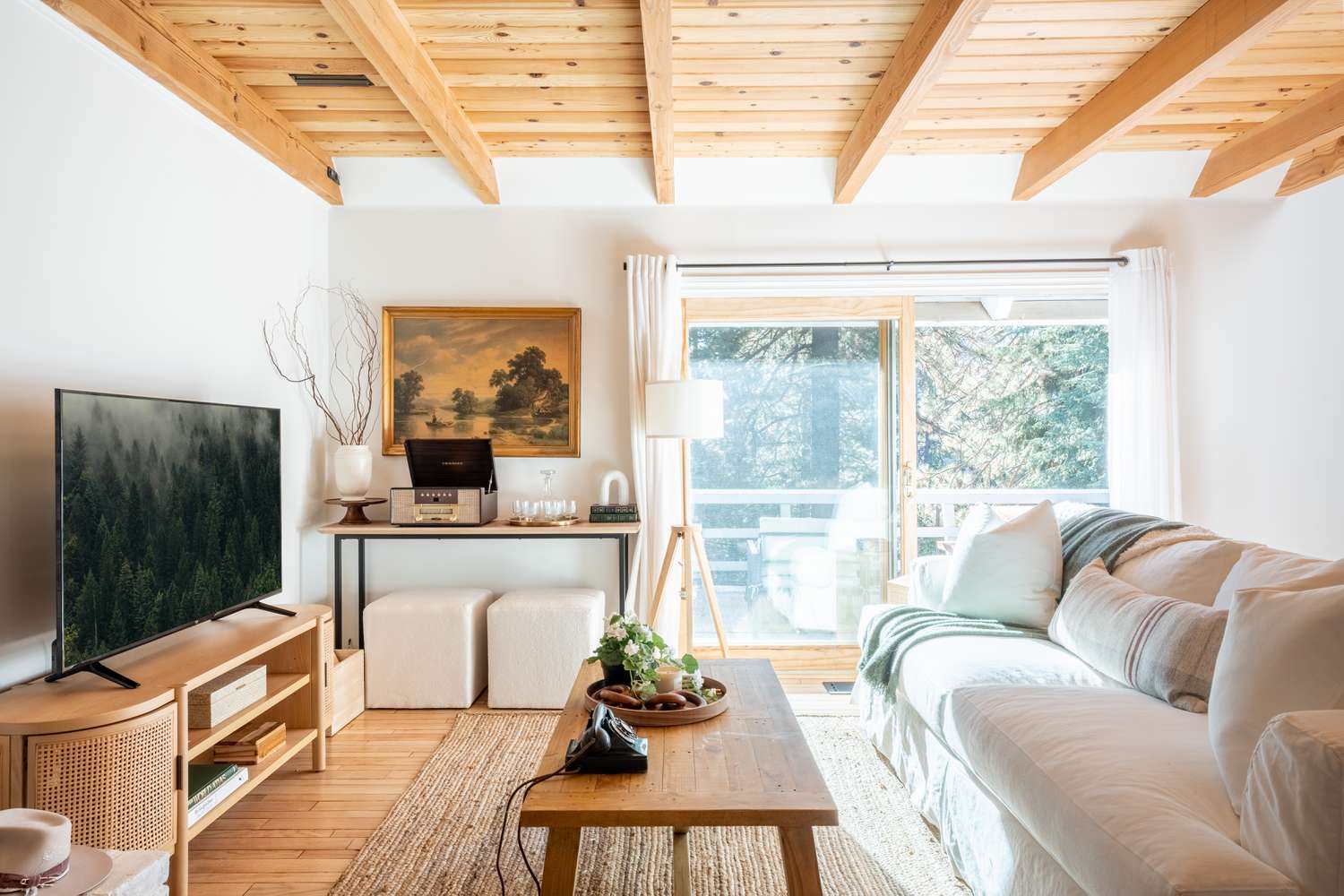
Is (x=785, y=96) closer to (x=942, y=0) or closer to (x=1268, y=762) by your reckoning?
(x=942, y=0)

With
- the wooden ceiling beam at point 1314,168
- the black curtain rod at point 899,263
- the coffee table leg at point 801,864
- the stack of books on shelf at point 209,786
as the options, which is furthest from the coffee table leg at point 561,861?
the wooden ceiling beam at point 1314,168

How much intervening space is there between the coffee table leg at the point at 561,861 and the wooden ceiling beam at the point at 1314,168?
441 cm

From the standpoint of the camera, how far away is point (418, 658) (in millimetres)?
3721

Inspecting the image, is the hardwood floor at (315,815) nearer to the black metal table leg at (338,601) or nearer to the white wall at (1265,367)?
the black metal table leg at (338,601)

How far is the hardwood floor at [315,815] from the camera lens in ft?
7.53

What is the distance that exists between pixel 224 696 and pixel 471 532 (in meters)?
1.46

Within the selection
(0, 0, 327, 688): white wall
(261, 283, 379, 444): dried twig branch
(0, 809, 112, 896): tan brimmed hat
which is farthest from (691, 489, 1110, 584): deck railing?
(0, 809, 112, 896): tan brimmed hat

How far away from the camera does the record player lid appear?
13.0 feet

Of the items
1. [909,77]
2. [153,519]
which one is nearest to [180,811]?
[153,519]

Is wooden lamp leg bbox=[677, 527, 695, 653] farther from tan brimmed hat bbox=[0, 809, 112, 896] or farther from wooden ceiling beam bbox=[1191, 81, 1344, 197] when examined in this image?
wooden ceiling beam bbox=[1191, 81, 1344, 197]

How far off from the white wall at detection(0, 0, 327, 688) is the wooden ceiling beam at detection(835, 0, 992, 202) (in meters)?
2.56

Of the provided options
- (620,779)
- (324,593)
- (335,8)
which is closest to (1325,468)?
(620,779)

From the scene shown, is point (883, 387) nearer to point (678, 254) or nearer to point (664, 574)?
point (678, 254)

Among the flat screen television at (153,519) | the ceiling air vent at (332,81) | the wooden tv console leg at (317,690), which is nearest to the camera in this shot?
the flat screen television at (153,519)
